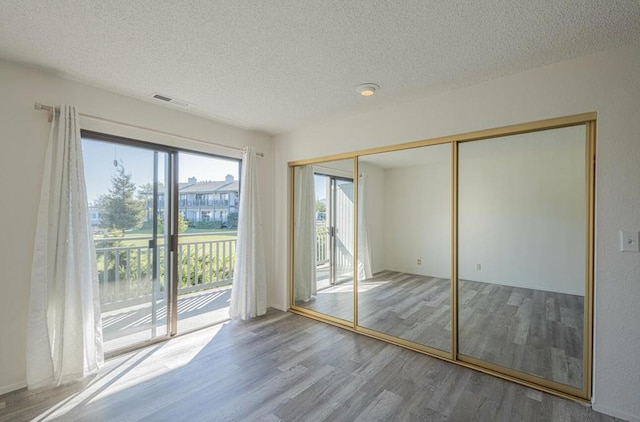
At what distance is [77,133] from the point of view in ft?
7.75

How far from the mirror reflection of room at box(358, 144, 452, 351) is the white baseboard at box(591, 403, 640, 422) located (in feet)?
3.28

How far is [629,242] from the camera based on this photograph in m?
1.87

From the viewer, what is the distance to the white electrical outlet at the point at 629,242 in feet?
6.07

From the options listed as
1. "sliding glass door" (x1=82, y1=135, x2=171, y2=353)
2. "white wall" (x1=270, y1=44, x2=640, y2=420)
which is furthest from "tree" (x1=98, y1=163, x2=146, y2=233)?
"white wall" (x1=270, y1=44, x2=640, y2=420)

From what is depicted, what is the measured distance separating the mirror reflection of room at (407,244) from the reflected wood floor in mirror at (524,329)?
205mm

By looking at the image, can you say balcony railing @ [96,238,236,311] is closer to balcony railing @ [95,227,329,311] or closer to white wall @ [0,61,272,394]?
balcony railing @ [95,227,329,311]

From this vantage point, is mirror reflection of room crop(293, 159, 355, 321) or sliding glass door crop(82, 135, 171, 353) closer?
sliding glass door crop(82, 135, 171, 353)

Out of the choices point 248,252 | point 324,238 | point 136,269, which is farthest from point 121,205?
point 324,238

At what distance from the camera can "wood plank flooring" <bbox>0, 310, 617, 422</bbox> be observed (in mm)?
1922

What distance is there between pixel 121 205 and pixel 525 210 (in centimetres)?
362

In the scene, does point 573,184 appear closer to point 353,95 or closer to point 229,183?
point 353,95

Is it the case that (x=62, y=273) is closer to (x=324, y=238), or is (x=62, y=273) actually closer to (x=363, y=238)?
(x=324, y=238)

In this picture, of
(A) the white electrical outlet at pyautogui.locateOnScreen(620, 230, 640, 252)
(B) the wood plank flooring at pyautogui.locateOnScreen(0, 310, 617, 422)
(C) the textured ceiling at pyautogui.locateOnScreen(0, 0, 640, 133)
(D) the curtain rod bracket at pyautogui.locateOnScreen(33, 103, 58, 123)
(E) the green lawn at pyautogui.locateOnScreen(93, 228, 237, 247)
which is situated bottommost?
(B) the wood plank flooring at pyautogui.locateOnScreen(0, 310, 617, 422)

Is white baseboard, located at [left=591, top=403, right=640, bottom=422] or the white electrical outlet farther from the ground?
the white electrical outlet
